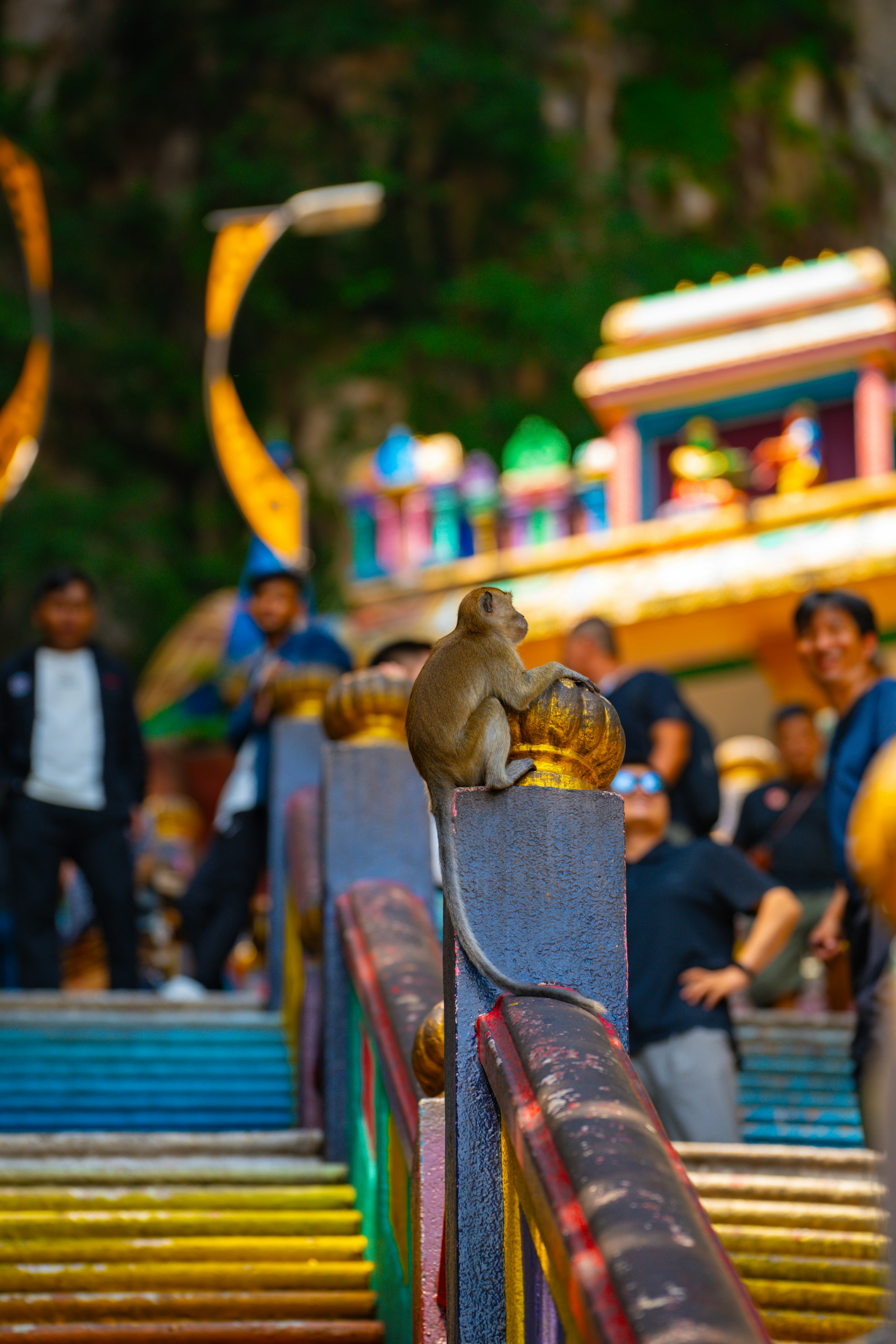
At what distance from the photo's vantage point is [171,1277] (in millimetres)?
3133

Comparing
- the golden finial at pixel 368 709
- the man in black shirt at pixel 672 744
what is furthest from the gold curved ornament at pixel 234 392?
the golden finial at pixel 368 709

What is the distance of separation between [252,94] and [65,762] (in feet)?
58.9

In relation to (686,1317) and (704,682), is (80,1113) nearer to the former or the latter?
(686,1317)

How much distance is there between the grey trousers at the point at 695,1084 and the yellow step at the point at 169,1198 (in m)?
0.80

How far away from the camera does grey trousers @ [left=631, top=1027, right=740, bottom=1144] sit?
3.92 metres

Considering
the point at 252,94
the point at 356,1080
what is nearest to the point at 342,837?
the point at 356,1080

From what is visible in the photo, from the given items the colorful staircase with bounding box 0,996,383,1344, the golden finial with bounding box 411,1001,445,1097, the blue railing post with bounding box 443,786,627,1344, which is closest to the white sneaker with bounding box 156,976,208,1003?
the colorful staircase with bounding box 0,996,383,1344

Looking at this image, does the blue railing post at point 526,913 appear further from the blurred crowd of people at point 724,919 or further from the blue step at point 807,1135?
the blue step at point 807,1135

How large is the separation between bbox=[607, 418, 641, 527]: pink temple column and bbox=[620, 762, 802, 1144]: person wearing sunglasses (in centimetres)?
758

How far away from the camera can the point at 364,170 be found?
20.7 m

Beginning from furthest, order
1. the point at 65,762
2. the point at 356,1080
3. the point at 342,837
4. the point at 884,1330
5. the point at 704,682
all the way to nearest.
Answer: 1. the point at 704,682
2. the point at 65,762
3. the point at 342,837
4. the point at 356,1080
5. the point at 884,1330

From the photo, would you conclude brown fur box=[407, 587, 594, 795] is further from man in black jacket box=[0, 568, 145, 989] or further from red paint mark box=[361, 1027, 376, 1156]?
man in black jacket box=[0, 568, 145, 989]

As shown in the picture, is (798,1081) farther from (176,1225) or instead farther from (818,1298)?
(176,1225)

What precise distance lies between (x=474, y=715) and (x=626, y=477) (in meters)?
9.53
